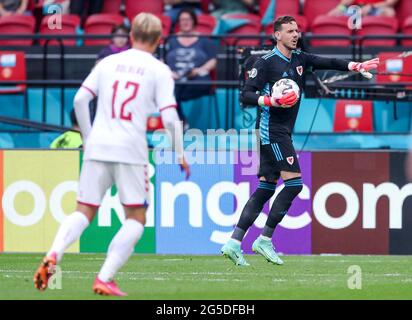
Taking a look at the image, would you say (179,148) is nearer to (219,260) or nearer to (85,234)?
(219,260)

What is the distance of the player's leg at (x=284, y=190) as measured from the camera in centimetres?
1170

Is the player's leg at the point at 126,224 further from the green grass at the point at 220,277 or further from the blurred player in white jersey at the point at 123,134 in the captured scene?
the green grass at the point at 220,277

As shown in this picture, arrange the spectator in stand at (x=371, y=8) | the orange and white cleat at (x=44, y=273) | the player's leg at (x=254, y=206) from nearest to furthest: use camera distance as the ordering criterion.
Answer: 1. the orange and white cleat at (x=44, y=273)
2. the player's leg at (x=254, y=206)
3. the spectator in stand at (x=371, y=8)

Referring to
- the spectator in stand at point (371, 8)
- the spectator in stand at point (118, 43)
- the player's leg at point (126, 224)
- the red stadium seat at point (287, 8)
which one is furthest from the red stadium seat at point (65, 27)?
the player's leg at point (126, 224)

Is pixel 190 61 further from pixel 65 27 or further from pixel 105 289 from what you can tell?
pixel 105 289

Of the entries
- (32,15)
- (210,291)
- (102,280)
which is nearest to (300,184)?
(210,291)

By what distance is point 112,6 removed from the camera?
64.4 ft

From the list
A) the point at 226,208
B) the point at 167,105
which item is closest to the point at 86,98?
the point at 167,105

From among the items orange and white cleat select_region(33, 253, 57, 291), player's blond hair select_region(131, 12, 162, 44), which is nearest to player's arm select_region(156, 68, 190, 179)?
player's blond hair select_region(131, 12, 162, 44)

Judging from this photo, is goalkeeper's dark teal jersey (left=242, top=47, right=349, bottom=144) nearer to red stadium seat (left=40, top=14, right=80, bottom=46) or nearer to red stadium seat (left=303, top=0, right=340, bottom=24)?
red stadium seat (left=40, top=14, right=80, bottom=46)

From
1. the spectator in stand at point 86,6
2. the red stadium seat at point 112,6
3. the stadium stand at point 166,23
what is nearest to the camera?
the stadium stand at point 166,23

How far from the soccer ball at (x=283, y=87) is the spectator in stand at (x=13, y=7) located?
8.53 meters

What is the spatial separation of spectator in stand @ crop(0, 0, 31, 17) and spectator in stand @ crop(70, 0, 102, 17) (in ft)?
2.33

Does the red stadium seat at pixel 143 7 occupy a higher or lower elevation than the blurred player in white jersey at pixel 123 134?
higher
